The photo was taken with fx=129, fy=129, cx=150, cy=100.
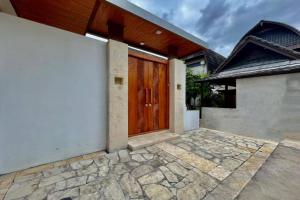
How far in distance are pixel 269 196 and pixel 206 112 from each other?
5996mm

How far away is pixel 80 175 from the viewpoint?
2195 mm

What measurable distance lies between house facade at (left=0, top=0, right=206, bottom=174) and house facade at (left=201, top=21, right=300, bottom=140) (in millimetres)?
3742

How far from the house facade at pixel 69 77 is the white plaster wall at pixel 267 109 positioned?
3.80 metres

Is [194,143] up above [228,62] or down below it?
below

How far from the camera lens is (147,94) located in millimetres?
4148

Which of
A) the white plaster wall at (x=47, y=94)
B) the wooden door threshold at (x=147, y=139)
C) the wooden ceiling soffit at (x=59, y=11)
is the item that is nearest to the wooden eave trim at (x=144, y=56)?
the white plaster wall at (x=47, y=94)

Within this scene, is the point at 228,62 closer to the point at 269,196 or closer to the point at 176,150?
the point at 176,150

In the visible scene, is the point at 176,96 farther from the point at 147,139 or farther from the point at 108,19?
the point at 108,19

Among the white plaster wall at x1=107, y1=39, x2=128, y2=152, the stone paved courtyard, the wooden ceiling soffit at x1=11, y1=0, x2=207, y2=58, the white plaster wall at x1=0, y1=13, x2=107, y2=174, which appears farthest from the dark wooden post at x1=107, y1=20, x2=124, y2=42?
the stone paved courtyard

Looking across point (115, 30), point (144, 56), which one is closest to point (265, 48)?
point (144, 56)

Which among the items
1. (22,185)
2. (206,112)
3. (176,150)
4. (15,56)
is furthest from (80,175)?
(206,112)

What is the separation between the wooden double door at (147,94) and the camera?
3.87 meters

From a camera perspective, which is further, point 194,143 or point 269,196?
point 194,143

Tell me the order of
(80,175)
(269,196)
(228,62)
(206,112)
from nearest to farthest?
(269,196), (80,175), (206,112), (228,62)
